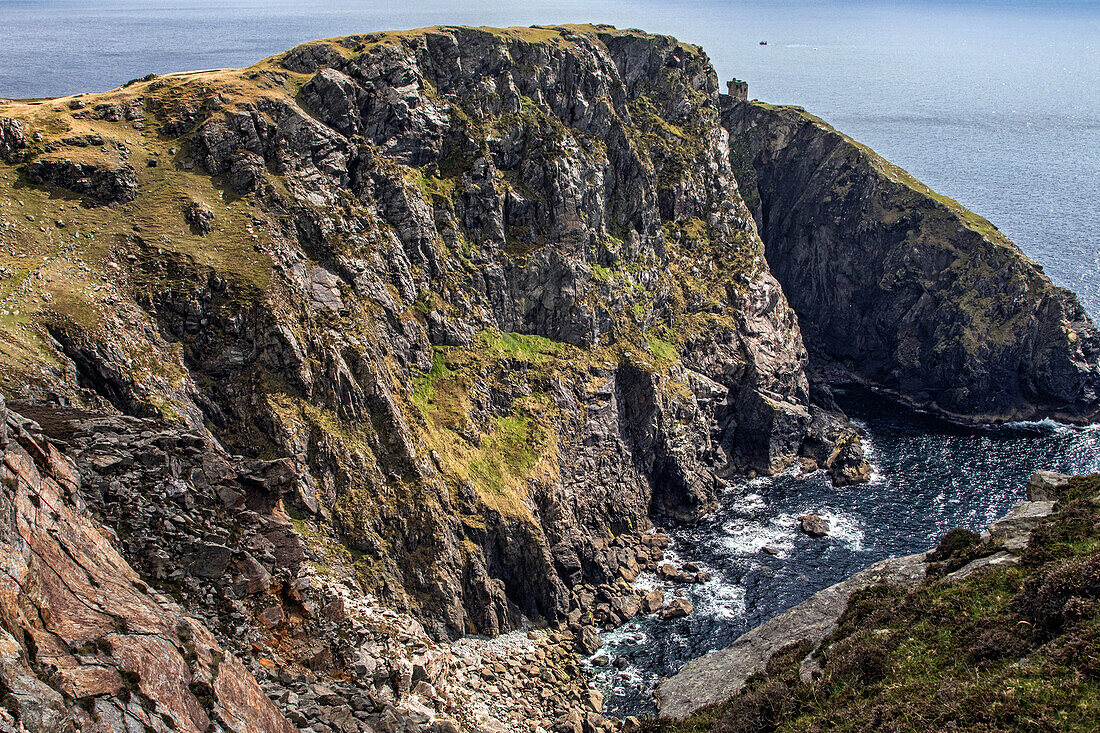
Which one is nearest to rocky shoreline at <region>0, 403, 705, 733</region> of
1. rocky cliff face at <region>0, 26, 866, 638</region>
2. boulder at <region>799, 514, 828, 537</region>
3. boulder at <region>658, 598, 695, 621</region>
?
rocky cliff face at <region>0, 26, 866, 638</region>

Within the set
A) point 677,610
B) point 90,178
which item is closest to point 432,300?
point 90,178

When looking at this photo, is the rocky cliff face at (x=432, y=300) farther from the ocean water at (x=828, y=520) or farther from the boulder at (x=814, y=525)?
the boulder at (x=814, y=525)

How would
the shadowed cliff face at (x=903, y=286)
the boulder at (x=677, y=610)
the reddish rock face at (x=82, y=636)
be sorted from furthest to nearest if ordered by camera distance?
1. the shadowed cliff face at (x=903, y=286)
2. the boulder at (x=677, y=610)
3. the reddish rock face at (x=82, y=636)

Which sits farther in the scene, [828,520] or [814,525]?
[828,520]

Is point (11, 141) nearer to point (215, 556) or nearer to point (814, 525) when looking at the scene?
point (215, 556)

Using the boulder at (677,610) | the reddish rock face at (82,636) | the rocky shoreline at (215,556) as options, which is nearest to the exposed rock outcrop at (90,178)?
the rocky shoreline at (215,556)

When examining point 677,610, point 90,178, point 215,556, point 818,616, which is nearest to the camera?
point 215,556
